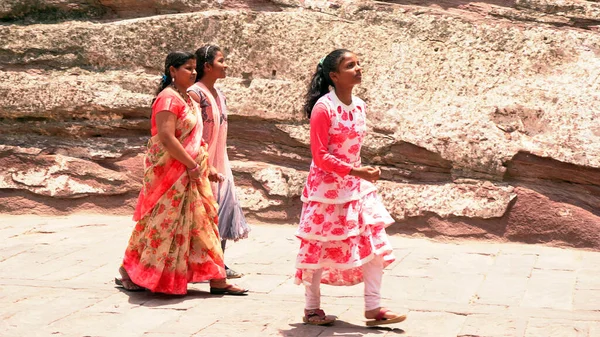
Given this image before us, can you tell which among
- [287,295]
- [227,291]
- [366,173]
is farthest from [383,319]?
[227,291]

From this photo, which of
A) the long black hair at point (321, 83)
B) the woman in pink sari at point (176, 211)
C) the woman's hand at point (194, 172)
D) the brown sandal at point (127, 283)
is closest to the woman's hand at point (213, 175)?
the woman in pink sari at point (176, 211)

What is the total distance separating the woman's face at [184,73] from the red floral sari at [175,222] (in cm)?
10

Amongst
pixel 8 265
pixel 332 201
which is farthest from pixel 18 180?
pixel 332 201

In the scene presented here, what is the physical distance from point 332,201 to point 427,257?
230cm

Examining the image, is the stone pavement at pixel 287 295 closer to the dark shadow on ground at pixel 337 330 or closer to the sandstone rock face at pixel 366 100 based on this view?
the dark shadow on ground at pixel 337 330

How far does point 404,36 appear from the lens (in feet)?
30.7

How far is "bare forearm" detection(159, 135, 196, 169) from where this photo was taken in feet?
20.0

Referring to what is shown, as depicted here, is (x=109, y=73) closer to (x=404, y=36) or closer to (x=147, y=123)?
(x=147, y=123)

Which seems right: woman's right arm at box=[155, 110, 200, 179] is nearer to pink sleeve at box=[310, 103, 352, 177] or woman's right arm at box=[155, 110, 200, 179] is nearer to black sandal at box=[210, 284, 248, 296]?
black sandal at box=[210, 284, 248, 296]

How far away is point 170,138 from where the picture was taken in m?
6.09

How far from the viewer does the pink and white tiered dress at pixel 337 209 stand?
5289 mm

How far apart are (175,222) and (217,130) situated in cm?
78

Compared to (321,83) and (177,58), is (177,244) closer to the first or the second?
(177,58)

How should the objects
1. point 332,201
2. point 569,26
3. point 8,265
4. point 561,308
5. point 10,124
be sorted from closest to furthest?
point 332,201 < point 561,308 < point 8,265 < point 569,26 < point 10,124
